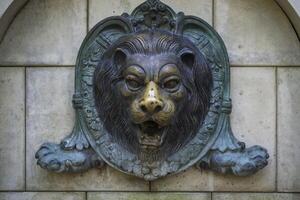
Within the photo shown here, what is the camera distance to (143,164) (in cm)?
257

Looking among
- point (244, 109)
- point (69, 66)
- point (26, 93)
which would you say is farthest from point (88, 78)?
point (244, 109)

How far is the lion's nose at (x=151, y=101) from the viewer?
2338 millimetres

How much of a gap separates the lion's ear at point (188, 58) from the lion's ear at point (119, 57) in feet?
0.76

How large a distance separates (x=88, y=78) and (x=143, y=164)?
424mm

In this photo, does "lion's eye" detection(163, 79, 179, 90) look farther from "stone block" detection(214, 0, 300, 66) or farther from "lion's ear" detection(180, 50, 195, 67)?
"stone block" detection(214, 0, 300, 66)

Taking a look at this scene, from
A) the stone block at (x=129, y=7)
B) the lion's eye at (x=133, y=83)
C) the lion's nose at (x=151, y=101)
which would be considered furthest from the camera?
the stone block at (x=129, y=7)

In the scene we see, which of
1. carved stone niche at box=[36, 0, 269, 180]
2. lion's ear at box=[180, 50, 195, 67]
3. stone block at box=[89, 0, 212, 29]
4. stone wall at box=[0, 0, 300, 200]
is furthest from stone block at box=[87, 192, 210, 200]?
stone block at box=[89, 0, 212, 29]

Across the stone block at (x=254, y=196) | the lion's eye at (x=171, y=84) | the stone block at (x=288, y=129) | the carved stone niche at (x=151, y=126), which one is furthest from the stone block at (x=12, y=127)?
the stone block at (x=288, y=129)

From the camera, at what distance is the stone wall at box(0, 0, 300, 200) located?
8.66 ft

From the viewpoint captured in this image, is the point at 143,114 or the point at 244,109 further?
the point at 244,109

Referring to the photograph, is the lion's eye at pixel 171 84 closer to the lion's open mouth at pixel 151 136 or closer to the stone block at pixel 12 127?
the lion's open mouth at pixel 151 136

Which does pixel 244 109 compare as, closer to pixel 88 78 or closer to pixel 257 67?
pixel 257 67

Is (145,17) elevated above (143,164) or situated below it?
above

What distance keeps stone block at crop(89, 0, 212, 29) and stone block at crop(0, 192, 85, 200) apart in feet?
2.36
